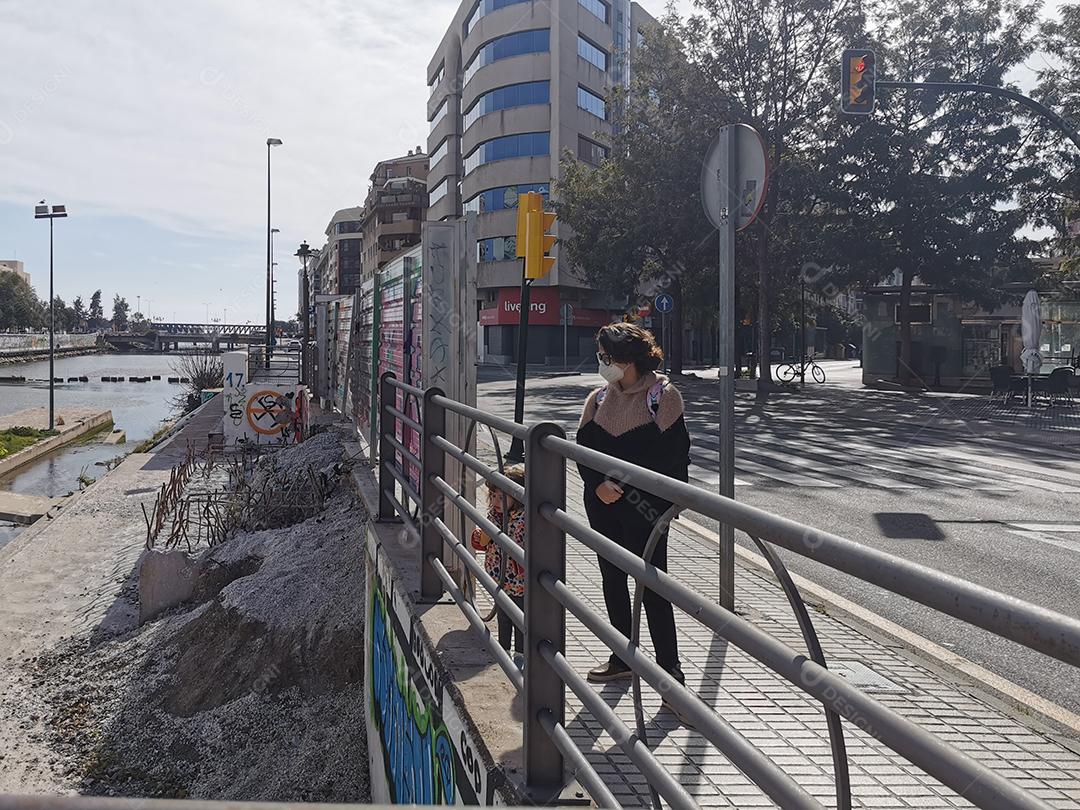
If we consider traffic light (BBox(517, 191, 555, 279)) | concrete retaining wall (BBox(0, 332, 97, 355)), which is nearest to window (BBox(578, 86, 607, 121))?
traffic light (BBox(517, 191, 555, 279))

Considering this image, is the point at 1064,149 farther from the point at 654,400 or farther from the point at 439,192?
the point at 439,192

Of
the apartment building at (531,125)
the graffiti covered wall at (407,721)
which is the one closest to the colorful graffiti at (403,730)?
the graffiti covered wall at (407,721)

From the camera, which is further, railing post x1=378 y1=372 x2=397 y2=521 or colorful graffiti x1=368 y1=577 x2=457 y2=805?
railing post x1=378 y1=372 x2=397 y2=521

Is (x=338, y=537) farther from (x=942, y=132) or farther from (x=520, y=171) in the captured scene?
(x=520, y=171)

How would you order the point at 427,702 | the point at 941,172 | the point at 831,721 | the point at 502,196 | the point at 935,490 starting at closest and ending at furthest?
the point at 831,721 < the point at 427,702 < the point at 935,490 < the point at 941,172 < the point at 502,196

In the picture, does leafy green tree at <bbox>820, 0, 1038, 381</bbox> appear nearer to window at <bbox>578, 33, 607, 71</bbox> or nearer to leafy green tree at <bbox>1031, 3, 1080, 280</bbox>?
leafy green tree at <bbox>1031, 3, 1080, 280</bbox>

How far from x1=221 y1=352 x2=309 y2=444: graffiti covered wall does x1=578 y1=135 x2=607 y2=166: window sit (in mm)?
46157

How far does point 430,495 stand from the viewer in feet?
16.0

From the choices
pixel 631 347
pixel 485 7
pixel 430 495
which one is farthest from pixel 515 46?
pixel 631 347

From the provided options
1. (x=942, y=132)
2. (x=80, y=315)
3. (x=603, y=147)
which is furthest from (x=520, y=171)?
(x=80, y=315)

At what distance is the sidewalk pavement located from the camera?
10.6 feet

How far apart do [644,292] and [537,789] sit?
4390 cm

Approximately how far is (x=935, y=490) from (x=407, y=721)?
29.1ft

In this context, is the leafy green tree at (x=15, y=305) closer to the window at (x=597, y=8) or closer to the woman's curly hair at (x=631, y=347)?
the window at (x=597, y=8)
